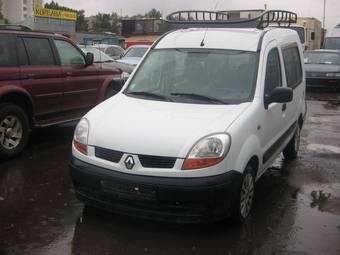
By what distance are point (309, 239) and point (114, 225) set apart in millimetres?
1852

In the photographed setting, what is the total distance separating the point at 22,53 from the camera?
7.58 m

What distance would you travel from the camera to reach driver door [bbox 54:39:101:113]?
848 cm

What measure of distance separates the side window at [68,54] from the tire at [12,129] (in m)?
1.38

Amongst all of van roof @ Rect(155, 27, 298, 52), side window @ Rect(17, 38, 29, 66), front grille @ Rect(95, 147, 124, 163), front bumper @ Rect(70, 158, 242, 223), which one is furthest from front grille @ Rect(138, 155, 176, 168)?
side window @ Rect(17, 38, 29, 66)

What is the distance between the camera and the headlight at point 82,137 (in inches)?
191

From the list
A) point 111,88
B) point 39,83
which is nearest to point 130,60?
point 111,88

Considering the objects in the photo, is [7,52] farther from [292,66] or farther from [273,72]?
[292,66]

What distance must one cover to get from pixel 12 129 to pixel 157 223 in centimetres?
334

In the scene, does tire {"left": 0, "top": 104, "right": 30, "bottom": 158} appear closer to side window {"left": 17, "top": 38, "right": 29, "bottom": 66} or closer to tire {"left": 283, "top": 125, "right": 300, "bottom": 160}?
side window {"left": 17, "top": 38, "right": 29, "bottom": 66}

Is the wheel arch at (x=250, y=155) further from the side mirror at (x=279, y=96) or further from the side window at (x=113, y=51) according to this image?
the side window at (x=113, y=51)

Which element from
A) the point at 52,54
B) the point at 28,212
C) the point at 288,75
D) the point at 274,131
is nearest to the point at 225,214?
the point at 274,131

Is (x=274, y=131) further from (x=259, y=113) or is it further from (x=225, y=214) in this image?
(x=225, y=214)

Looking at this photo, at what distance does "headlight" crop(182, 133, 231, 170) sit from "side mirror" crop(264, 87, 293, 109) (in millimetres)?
1076

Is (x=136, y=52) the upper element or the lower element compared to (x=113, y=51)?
upper
